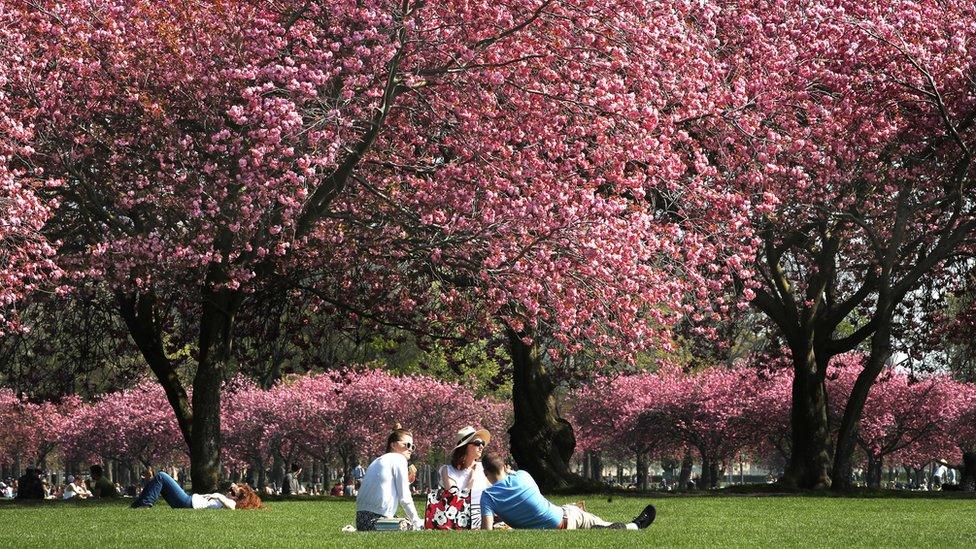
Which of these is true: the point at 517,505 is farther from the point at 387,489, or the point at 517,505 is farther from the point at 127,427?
the point at 127,427

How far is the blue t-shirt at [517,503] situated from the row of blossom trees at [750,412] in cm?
3815

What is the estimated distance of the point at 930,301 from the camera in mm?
33844

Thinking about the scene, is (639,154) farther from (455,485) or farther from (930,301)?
(930,301)

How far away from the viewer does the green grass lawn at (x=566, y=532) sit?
42.3 ft

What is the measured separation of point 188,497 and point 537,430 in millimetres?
9258

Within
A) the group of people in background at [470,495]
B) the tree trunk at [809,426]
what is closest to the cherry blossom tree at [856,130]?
the tree trunk at [809,426]

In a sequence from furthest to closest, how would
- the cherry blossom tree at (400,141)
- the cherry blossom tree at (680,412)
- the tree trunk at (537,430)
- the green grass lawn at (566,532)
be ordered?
the cherry blossom tree at (680,412) < the tree trunk at (537,430) < the cherry blossom tree at (400,141) < the green grass lawn at (566,532)

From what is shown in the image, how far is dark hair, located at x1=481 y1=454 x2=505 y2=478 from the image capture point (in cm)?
1462

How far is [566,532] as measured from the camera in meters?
13.8

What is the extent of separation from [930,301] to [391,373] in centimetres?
3584

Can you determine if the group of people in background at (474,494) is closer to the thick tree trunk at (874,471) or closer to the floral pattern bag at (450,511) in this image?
the floral pattern bag at (450,511)

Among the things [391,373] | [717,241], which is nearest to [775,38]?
[717,241]

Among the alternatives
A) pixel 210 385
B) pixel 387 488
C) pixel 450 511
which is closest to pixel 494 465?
pixel 450 511

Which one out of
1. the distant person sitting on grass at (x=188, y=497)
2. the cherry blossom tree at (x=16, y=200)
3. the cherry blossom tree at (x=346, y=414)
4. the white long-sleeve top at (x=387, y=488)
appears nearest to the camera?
the white long-sleeve top at (x=387, y=488)
